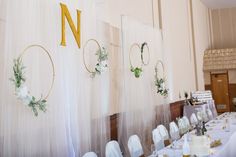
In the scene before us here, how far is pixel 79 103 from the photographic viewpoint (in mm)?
4012

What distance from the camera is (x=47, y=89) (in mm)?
3434

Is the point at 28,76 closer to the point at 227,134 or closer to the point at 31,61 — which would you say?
the point at 31,61

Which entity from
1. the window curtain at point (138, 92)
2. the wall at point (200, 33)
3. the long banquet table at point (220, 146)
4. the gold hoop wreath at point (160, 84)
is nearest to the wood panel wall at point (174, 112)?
the window curtain at point (138, 92)

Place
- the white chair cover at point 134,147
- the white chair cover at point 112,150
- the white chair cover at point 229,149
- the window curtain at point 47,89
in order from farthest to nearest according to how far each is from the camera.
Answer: the white chair cover at point 134,147 < the white chair cover at point 229,149 < the white chair cover at point 112,150 < the window curtain at point 47,89

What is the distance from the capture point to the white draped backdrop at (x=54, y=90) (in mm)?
3018

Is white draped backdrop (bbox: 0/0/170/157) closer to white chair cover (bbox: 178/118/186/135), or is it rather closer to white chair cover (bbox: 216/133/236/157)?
white chair cover (bbox: 178/118/186/135)

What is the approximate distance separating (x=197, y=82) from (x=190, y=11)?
2.77 metres

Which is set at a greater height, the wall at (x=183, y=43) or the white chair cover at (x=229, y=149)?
the wall at (x=183, y=43)

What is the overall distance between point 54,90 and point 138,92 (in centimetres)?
279

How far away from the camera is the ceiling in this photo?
44.1 ft

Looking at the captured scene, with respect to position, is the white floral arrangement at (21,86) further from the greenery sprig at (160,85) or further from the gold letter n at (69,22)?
the greenery sprig at (160,85)

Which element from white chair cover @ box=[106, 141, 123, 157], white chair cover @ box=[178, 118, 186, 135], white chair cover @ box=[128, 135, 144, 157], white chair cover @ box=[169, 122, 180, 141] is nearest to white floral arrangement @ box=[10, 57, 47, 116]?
white chair cover @ box=[106, 141, 123, 157]

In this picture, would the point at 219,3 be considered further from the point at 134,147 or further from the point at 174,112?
the point at 134,147

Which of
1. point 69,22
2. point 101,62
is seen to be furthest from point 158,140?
point 69,22
